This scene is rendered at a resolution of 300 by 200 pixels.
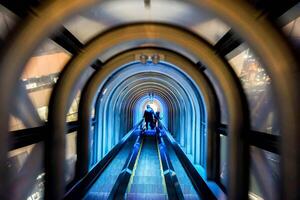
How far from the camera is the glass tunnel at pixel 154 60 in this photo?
3.07 meters

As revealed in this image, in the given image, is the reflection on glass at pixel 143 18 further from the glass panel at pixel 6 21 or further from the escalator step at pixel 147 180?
the escalator step at pixel 147 180

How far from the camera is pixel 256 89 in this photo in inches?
180

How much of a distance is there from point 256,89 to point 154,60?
311 centimetres

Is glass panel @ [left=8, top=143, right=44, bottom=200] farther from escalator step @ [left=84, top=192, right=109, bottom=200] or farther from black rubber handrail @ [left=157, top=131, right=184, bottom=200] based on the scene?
black rubber handrail @ [left=157, top=131, right=184, bottom=200]

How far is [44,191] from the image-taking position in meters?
5.02

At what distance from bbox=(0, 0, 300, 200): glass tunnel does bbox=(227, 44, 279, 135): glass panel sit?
0.01 meters

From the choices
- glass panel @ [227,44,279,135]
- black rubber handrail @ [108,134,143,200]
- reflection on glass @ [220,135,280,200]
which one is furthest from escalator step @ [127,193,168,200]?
glass panel @ [227,44,279,135]

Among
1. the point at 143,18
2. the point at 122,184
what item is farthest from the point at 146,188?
the point at 143,18

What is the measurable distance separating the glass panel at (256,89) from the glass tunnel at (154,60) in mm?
14

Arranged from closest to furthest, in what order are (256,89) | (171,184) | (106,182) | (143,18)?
1. (256,89)
2. (143,18)
3. (171,184)
4. (106,182)

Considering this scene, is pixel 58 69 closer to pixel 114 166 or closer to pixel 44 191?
pixel 44 191

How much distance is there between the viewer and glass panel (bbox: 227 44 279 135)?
411 centimetres

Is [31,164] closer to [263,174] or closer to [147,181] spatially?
[263,174]

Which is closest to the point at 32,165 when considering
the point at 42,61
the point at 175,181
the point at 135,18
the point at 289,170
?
the point at 42,61
